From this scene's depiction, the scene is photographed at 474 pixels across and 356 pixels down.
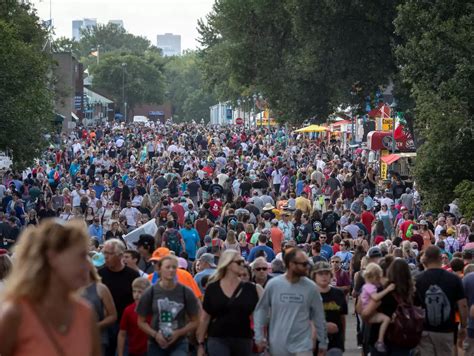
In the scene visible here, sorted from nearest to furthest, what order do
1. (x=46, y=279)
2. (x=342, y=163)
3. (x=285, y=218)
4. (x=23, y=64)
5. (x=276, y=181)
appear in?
(x=46, y=279)
(x=285, y=218)
(x=23, y=64)
(x=276, y=181)
(x=342, y=163)

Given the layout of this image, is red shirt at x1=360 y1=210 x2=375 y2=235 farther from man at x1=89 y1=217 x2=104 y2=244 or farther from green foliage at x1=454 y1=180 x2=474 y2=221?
man at x1=89 y1=217 x2=104 y2=244

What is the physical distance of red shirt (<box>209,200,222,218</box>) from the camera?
2928 centimetres

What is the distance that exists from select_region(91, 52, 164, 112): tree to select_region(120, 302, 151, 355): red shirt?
517ft

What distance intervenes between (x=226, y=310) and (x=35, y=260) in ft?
18.7

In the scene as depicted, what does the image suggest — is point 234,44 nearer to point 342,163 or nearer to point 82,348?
point 342,163

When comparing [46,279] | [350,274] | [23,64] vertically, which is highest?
[23,64]

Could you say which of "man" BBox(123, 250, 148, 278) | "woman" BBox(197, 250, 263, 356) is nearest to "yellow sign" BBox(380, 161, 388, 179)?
"man" BBox(123, 250, 148, 278)

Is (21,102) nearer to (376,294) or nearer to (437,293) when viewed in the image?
(437,293)

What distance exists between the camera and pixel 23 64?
38.2 m

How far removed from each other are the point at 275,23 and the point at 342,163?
603cm

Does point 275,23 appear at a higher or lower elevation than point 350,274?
higher

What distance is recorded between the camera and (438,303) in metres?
11.0

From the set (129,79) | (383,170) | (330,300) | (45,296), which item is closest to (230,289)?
(330,300)

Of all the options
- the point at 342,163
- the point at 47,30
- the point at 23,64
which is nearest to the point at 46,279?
the point at 23,64
